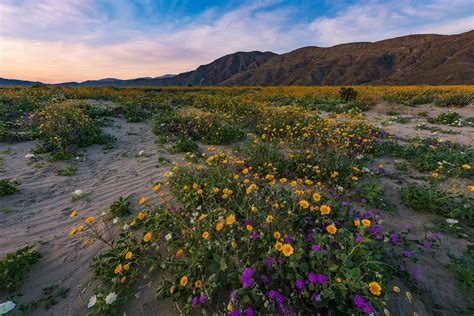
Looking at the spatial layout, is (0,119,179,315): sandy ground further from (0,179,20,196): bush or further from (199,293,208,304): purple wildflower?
(199,293,208,304): purple wildflower

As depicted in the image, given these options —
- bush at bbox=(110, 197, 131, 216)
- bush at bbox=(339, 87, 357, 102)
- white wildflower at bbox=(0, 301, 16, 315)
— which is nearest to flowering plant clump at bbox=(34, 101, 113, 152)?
bush at bbox=(110, 197, 131, 216)

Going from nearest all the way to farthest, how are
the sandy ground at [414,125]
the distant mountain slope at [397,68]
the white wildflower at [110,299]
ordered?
the white wildflower at [110,299], the sandy ground at [414,125], the distant mountain slope at [397,68]

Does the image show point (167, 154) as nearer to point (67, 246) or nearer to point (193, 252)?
point (67, 246)

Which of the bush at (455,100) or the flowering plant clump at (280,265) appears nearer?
the flowering plant clump at (280,265)

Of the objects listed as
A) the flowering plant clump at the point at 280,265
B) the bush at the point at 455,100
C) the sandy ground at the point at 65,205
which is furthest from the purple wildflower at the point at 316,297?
the bush at the point at 455,100

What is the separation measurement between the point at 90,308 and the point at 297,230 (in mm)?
2377

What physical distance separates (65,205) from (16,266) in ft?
4.88

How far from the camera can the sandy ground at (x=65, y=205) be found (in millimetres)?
2258

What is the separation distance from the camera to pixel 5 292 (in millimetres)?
2176

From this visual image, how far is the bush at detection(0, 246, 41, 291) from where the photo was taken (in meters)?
2.21

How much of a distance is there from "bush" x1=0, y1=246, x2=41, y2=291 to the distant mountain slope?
14882cm

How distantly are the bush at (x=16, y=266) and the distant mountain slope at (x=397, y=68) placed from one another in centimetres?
14882

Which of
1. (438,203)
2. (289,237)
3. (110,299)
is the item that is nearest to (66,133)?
(110,299)

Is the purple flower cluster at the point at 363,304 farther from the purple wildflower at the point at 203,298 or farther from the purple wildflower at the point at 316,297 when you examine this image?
the purple wildflower at the point at 203,298
